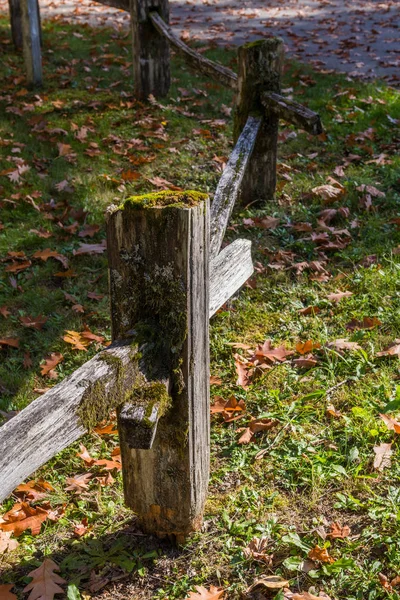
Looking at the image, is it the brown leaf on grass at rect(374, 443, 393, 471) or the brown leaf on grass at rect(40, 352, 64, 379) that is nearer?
the brown leaf on grass at rect(374, 443, 393, 471)

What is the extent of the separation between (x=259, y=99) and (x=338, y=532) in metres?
3.44

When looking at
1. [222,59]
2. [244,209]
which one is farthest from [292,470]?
[222,59]

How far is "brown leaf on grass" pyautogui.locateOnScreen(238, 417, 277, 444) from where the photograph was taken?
294 centimetres

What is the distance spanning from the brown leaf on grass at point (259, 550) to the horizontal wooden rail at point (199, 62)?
3.62 meters

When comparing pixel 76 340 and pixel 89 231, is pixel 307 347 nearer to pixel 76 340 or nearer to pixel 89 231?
pixel 76 340

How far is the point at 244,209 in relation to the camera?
512 centimetres

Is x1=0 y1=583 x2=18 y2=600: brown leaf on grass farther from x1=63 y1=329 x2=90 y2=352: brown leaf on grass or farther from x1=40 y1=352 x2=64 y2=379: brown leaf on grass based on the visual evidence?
x1=63 y1=329 x2=90 y2=352: brown leaf on grass

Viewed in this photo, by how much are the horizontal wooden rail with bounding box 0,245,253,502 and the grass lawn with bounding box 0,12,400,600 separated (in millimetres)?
894

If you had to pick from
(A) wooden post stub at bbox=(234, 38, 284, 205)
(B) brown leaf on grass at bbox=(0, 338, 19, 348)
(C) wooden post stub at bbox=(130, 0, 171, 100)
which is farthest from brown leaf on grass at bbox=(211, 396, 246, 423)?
(C) wooden post stub at bbox=(130, 0, 171, 100)

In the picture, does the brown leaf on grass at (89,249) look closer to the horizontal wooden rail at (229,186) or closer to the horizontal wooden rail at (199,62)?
the horizontal wooden rail at (229,186)

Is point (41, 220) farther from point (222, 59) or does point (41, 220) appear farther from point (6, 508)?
point (222, 59)

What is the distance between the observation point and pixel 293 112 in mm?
4258

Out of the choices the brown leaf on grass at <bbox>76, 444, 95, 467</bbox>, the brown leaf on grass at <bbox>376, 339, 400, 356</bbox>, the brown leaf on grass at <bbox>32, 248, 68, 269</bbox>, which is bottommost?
the brown leaf on grass at <bbox>76, 444, 95, 467</bbox>

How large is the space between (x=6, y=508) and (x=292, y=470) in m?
1.28
